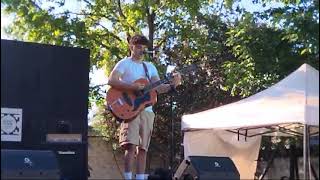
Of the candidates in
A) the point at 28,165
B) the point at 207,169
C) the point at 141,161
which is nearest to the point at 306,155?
the point at 207,169

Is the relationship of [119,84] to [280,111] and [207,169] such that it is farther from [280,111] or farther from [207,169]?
[280,111]

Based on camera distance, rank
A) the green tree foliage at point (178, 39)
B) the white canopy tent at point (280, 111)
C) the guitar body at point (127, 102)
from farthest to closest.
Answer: the green tree foliage at point (178, 39), the guitar body at point (127, 102), the white canopy tent at point (280, 111)

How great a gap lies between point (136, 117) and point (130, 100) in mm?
166

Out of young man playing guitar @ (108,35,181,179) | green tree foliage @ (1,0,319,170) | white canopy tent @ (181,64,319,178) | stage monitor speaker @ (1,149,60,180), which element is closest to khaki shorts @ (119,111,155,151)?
young man playing guitar @ (108,35,181,179)

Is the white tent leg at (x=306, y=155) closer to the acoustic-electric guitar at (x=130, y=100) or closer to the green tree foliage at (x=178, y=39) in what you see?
the acoustic-electric guitar at (x=130, y=100)

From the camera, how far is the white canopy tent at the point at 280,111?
490cm

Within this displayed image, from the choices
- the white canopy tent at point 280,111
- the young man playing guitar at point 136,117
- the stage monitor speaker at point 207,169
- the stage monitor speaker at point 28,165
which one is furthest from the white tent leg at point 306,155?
the stage monitor speaker at point 28,165

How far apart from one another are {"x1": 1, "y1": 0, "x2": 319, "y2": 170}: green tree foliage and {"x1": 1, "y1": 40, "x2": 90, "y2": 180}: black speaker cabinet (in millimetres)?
2770

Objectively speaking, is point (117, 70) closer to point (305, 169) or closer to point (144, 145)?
point (144, 145)

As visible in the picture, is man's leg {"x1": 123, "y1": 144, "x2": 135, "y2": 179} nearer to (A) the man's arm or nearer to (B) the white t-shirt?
(B) the white t-shirt

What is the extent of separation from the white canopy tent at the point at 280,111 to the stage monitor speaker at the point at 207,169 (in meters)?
0.35

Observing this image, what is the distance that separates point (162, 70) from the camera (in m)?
11.8

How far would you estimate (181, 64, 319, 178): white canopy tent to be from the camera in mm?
4898

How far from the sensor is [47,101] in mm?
5410
